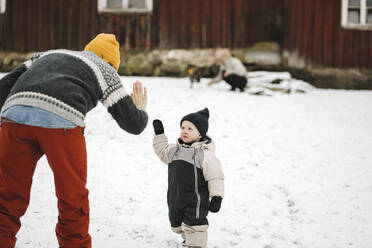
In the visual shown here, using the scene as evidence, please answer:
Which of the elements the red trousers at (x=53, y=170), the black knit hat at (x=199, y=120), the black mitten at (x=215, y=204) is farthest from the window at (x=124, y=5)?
the red trousers at (x=53, y=170)

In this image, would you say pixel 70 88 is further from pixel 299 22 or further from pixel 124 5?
pixel 299 22

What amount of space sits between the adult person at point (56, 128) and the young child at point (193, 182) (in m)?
0.73

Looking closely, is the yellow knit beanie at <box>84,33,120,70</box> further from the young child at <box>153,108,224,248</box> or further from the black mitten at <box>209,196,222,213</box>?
the black mitten at <box>209,196,222,213</box>

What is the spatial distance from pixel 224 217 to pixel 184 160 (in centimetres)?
124

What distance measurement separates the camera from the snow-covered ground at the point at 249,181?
3348mm

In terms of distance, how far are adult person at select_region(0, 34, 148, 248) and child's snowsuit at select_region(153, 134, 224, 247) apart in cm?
74

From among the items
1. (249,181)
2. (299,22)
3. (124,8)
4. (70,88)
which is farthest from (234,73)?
(70,88)

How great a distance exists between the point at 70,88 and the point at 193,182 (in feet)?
4.00

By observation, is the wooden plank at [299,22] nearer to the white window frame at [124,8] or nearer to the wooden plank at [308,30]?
the wooden plank at [308,30]

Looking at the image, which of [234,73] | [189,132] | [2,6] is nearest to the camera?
[189,132]

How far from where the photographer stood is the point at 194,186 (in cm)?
276

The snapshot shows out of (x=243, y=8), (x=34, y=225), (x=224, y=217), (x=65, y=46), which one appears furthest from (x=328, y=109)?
(x=65, y=46)

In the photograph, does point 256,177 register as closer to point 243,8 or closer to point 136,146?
point 136,146

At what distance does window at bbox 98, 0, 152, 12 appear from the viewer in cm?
1092
